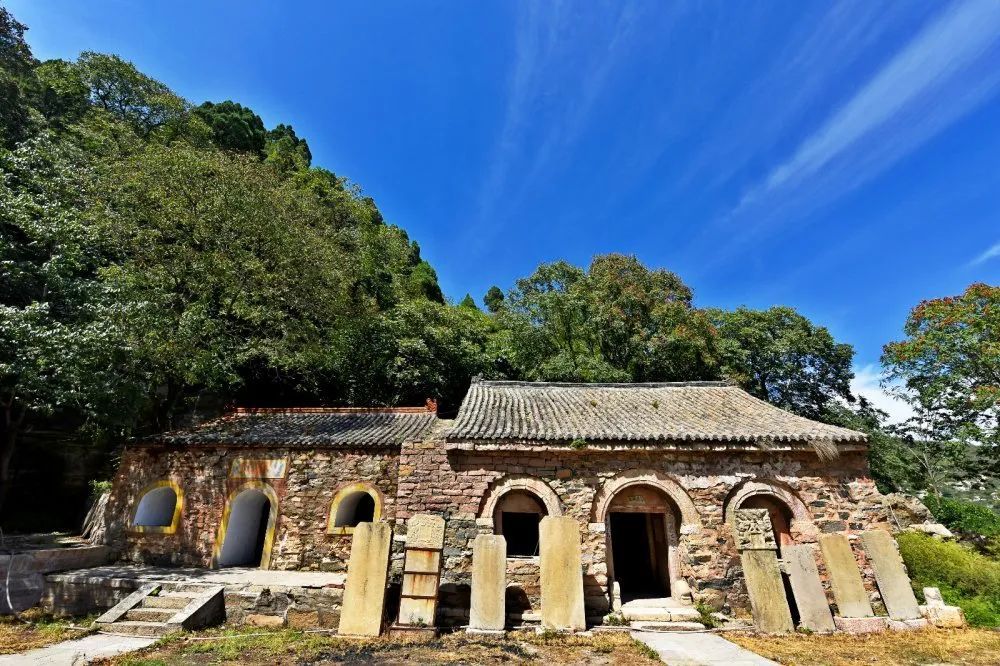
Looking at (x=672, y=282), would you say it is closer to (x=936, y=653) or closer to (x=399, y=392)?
(x=399, y=392)

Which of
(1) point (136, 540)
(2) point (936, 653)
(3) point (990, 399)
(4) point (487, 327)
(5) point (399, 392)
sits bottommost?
(2) point (936, 653)

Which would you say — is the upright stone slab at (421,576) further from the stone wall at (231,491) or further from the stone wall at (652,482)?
the stone wall at (231,491)

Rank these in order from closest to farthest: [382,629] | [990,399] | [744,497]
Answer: [382,629] → [744,497] → [990,399]

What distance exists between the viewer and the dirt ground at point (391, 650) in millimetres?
5598

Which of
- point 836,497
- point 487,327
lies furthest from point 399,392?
point 836,497

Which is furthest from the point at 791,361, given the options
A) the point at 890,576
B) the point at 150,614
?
the point at 150,614

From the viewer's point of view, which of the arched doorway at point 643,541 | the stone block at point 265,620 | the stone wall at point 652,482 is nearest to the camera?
the stone block at point 265,620

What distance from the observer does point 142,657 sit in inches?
225

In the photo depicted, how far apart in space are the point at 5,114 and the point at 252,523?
700 inches

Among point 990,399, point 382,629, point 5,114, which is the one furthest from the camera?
point 5,114

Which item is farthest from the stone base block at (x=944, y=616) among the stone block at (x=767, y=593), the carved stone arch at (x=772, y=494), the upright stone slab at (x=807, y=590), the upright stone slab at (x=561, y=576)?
the upright stone slab at (x=561, y=576)

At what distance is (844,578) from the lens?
7.58m

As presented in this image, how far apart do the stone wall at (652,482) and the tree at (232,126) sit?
2859 cm

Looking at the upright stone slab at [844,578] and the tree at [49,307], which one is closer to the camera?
the upright stone slab at [844,578]
